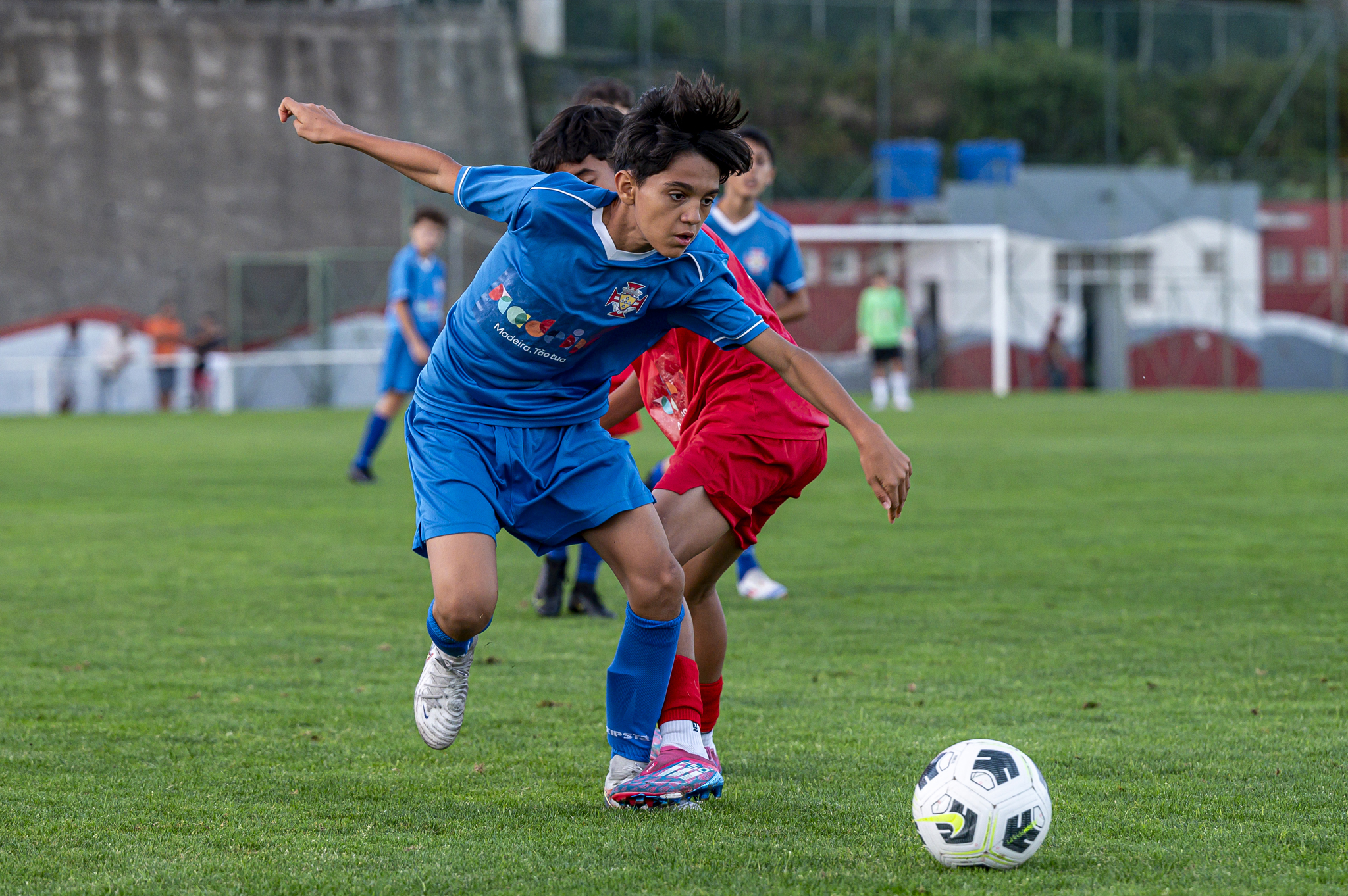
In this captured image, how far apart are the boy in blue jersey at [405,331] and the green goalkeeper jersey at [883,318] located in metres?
12.3

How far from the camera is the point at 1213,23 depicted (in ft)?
134

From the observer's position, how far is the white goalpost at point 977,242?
3133 cm

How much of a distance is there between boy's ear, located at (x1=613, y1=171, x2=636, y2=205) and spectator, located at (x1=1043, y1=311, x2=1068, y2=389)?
99.5ft

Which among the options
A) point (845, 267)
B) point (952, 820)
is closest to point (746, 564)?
point (952, 820)

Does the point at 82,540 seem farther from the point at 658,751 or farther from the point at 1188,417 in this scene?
the point at 1188,417

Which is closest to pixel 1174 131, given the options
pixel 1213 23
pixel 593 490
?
pixel 1213 23

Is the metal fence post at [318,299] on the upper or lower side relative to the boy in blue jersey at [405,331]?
upper

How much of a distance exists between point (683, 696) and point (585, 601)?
2.67 meters

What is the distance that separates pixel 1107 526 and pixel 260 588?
4848 millimetres

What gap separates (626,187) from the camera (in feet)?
11.3

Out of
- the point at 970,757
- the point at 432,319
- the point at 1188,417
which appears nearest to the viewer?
the point at 970,757

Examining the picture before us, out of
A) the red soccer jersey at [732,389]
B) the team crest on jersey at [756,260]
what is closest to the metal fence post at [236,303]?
the team crest on jersey at [756,260]

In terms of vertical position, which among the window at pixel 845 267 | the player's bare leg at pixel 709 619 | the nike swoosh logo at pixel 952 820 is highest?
the window at pixel 845 267

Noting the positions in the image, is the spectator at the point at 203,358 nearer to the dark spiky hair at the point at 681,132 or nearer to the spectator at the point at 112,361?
the spectator at the point at 112,361
